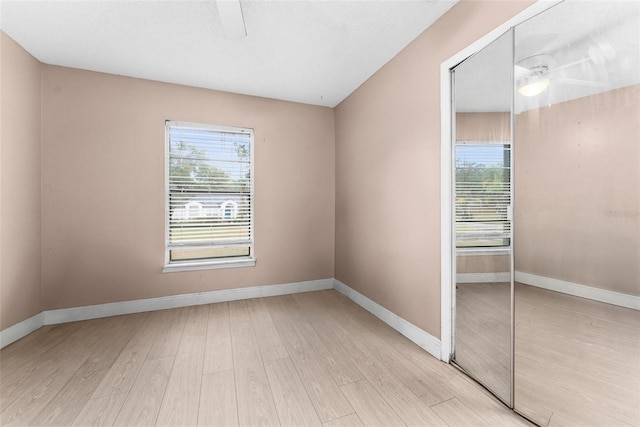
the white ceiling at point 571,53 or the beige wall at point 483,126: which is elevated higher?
the white ceiling at point 571,53

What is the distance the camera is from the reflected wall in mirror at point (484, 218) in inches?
66.3

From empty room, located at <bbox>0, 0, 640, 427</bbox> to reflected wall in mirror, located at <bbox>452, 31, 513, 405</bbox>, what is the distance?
2 cm

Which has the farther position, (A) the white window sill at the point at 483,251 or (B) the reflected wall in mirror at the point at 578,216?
(A) the white window sill at the point at 483,251

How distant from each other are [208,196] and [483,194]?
117 inches

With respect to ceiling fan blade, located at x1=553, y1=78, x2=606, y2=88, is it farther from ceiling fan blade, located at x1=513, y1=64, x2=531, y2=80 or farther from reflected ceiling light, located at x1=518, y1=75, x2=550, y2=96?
ceiling fan blade, located at x1=513, y1=64, x2=531, y2=80

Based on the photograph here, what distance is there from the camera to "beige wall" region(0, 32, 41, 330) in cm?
223

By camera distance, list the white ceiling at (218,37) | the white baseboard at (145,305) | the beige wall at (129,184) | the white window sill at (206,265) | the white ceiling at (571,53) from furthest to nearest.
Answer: the white window sill at (206,265) < the beige wall at (129,184) < the white baseboard at (145,305) < the white ceiling at (218,37) < the white ceiling at (571,53)

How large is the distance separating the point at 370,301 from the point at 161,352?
6.84 feet

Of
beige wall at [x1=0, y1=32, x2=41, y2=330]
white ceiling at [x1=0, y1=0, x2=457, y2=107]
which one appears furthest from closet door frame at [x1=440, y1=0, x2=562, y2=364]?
beige wall at [x1=0, y1=32, x2=41, y2=330]

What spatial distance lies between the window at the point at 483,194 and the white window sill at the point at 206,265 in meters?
2.54

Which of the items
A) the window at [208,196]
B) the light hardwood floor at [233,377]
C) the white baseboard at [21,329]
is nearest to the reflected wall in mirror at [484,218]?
the light hardwood floor at [233,377]

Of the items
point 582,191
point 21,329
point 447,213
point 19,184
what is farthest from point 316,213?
point 21,329

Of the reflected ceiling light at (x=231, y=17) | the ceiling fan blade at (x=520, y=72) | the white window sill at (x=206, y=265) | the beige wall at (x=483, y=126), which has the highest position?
the reflected ceiling light at (x=231, y=17)

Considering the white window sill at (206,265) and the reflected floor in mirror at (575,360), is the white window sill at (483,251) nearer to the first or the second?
the reflected floor in mirror at (575,360)
